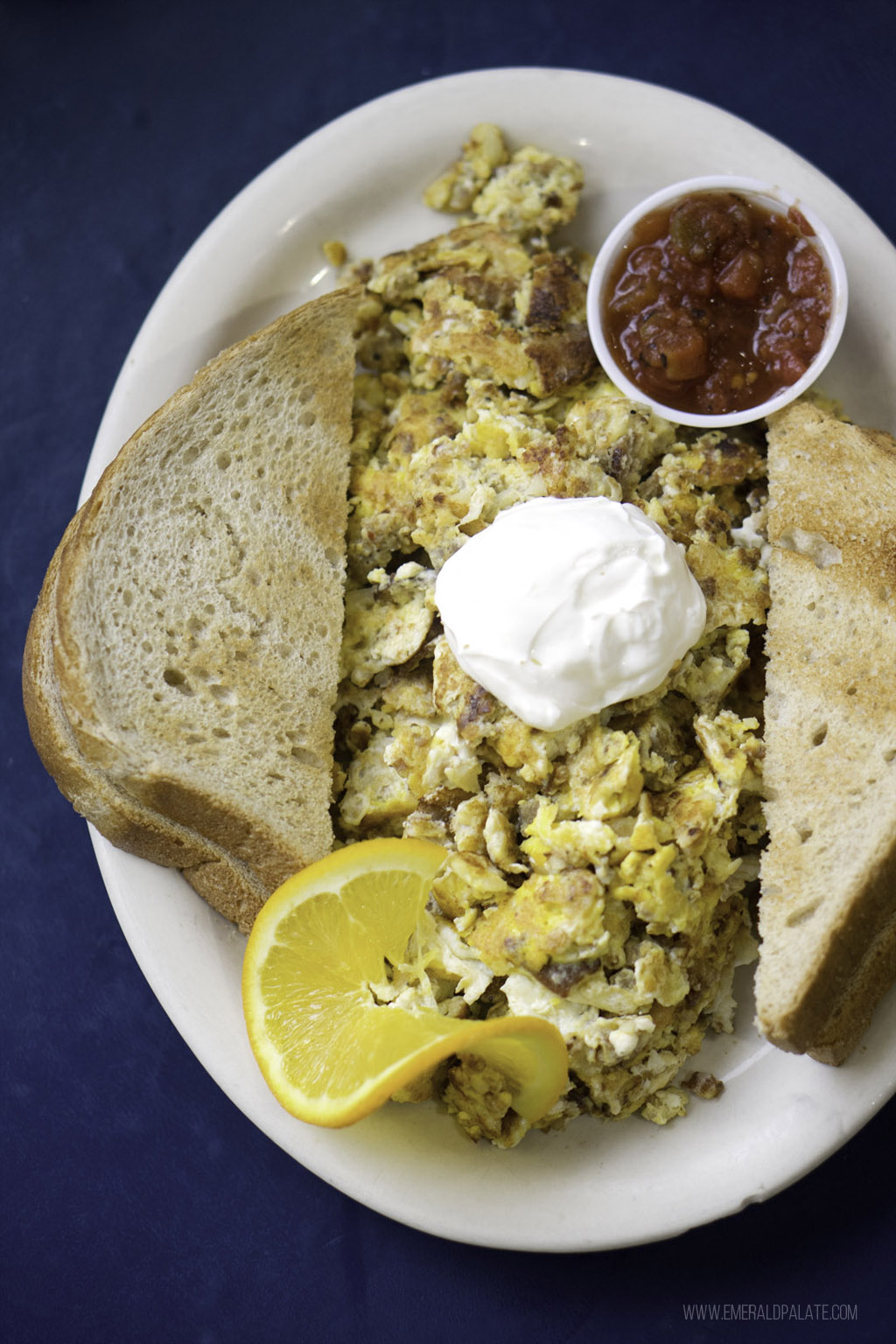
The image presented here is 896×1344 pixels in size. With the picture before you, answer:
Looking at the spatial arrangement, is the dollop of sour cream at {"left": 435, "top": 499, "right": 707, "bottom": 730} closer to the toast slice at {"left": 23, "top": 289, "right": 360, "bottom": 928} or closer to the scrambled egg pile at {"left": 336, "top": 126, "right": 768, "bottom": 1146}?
the scrambled egg pile at {"left": 336, "top": 126, "right": 768, "bottom": 1146}

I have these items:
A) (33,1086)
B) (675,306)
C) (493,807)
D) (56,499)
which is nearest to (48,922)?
(33,1086)

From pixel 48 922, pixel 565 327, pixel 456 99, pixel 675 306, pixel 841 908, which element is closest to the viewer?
pixel 841 908

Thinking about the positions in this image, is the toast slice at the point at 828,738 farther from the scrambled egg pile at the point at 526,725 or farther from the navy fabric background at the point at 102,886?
the navy fabric background at the point at 102,886

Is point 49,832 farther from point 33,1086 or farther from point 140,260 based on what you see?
point 140,260

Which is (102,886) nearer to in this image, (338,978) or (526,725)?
(338,978)

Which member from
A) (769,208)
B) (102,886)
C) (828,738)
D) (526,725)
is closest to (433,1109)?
(526,725)
